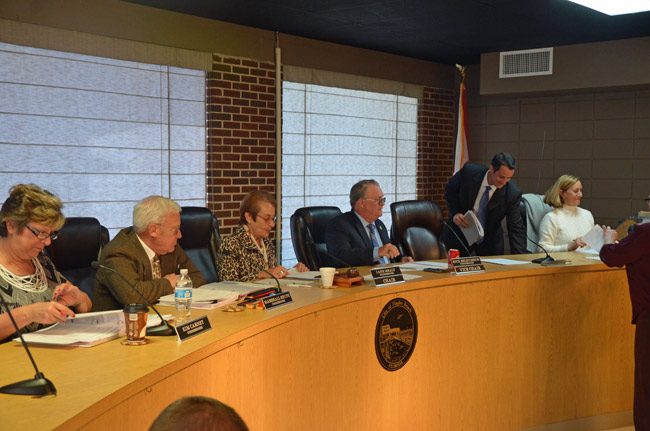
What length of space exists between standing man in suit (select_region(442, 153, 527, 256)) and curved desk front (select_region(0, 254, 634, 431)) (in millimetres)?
726

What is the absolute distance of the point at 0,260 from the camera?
2.34m

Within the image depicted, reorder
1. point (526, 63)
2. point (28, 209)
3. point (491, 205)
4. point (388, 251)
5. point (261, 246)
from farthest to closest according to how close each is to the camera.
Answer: point (526, 63) → point (491, 205) → point (388, 251) → point (261, 246) → point (28, 209)

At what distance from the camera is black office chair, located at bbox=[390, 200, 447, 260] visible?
438cm

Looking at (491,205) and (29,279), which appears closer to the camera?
(29,279)

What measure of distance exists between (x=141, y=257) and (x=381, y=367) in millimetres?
1003

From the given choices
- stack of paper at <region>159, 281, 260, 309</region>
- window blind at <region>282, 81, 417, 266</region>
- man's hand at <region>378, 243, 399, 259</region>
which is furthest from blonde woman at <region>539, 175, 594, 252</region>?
stack of paper at <region>159, 281, 260, 309</region>

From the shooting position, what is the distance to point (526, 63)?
6.59 meters

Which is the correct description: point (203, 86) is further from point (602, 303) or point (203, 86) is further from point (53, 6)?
point (602, 303)

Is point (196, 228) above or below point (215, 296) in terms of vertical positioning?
above

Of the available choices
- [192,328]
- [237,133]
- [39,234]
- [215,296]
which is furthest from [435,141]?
[192,328]

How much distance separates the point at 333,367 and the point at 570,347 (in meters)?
1.54

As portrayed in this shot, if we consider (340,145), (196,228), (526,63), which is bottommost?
(196,228)

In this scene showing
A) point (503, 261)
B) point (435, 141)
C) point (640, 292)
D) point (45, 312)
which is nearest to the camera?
point (45, 312)

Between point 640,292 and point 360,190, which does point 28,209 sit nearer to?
point 360,190
